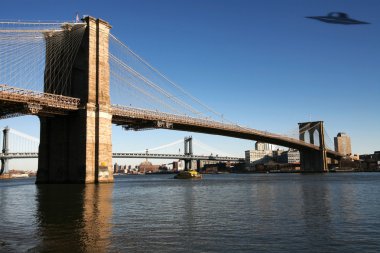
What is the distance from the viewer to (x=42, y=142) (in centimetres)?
5856

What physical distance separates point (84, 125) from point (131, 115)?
10850 millimetres

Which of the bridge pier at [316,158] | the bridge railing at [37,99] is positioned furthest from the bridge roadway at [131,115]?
the bridge pier at [316,158]

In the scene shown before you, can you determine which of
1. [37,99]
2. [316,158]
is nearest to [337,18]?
[37,99]

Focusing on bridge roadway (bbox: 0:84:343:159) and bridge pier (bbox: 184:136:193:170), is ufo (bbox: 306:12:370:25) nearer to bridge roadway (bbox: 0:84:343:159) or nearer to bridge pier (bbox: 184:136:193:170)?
bridge roadway (bbox: 0:84:343:159)

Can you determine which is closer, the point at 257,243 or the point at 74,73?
the point at 257,243

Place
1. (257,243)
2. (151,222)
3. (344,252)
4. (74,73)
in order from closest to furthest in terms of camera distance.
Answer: (344,252), (257,243), (151,222), (74,73)

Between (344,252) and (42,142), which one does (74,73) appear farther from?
(344,252)

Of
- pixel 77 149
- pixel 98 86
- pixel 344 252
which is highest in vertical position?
pixel 98 86

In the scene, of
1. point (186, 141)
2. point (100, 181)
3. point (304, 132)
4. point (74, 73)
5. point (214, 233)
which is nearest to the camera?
point (214, 233)

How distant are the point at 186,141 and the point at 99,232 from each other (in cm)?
17673

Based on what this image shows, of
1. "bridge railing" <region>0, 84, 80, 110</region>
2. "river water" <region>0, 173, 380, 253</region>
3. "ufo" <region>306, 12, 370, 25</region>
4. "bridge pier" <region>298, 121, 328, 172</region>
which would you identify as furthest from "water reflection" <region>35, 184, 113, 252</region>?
"bridge pier" <region>298, 121, 328, 172</region>

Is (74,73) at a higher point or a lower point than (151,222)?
higher

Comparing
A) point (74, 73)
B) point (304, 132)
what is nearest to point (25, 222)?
point (74, 73)

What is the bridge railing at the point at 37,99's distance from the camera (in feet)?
148
